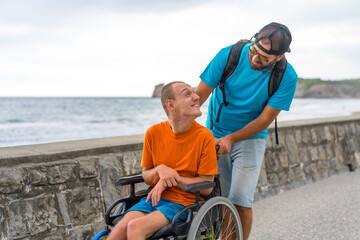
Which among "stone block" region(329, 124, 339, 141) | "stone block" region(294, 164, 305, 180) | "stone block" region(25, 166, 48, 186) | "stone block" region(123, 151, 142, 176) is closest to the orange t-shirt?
"stone block" region(25, 166, 48, 186)

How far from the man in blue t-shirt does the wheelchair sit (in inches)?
9.6

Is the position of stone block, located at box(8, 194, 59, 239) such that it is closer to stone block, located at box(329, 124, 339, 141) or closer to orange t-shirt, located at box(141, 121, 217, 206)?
orange t-shirt, located at box(141, 121, 217, 206)

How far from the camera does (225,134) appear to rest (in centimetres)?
307

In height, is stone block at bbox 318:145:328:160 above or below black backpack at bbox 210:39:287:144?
below

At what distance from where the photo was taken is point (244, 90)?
2928mm

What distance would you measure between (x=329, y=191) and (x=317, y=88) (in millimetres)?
87075

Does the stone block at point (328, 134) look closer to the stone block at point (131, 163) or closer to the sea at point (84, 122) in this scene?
the stone block at point (131, 163)

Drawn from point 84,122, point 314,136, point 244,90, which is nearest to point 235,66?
Result: point 244,90

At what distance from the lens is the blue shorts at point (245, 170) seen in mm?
2959

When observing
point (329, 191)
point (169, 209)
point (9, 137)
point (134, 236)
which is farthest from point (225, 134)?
point (9, 137)

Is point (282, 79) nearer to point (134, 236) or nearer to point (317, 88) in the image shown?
point (134, 236)

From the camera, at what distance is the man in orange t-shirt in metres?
2.38

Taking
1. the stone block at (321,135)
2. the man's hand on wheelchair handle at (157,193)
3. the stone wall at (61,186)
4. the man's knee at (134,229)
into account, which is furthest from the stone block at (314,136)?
the man's knee at (134,229)

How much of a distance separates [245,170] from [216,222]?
52cm
